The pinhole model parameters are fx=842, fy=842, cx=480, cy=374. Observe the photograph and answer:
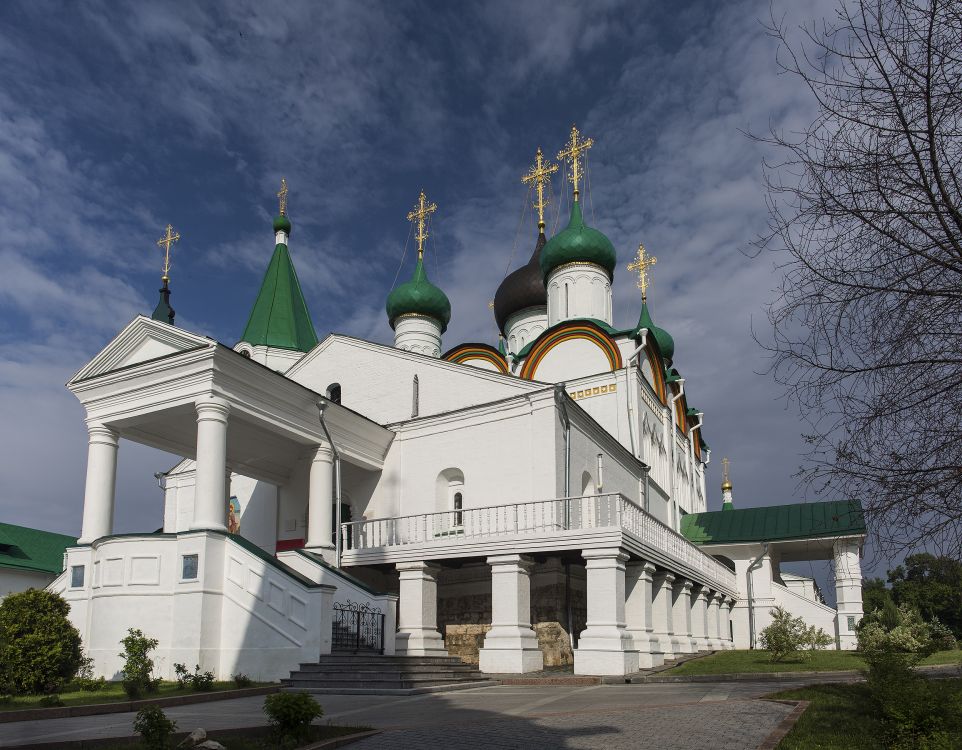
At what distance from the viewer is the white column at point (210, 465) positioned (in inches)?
581

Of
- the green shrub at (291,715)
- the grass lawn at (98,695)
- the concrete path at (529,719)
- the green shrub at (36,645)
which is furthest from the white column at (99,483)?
the green shrub at (291,715)

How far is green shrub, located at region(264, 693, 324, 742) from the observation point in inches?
296

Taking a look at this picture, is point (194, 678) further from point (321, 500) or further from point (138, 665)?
point (321, 500)

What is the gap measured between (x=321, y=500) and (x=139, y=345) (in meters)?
4.82

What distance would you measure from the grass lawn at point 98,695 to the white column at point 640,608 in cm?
702

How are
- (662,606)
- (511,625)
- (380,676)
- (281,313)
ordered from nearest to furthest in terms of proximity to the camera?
(380,676)
(511,625)
(662,606)
(281,313)

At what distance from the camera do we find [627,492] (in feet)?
75.5

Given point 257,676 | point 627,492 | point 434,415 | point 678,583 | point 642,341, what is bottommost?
point 257,676

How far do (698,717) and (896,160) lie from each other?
591cm

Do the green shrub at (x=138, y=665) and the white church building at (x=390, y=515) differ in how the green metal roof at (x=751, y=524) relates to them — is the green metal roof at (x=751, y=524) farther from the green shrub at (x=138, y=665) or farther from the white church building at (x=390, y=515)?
the green shrub at (x=138, y=665)

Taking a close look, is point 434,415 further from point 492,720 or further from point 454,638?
point 492,720

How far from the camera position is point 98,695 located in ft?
39.3

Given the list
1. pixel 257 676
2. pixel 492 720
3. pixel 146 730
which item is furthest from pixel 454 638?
pixel 146 730

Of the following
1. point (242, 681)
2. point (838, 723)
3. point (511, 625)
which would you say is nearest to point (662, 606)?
point (511, 625)
